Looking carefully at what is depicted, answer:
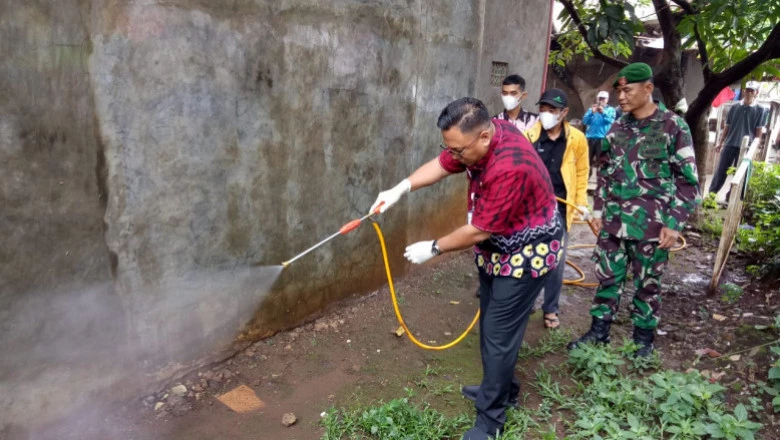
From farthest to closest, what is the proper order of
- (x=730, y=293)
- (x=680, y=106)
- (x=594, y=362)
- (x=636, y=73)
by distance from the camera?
(x=680, y=106) → (x=730, y=293) → (x=594, y=362) → (x=636, y=73)

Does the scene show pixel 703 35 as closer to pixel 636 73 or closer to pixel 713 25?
pixel 713 25

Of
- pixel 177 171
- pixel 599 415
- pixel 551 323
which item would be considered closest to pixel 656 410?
pixel 599 415

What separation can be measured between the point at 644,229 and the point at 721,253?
219cm

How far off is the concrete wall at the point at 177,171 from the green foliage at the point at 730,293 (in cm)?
353

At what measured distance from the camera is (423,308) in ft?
16.3

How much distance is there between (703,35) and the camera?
221 inches

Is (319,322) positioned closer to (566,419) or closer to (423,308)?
(423,308)

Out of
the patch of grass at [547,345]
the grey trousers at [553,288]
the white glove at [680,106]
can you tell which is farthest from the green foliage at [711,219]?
the patch of grass at [547,345]

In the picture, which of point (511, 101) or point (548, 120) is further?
point (511, 101)

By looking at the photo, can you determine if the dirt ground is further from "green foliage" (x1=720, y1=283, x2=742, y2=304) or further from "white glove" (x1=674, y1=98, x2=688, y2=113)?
"white glove" (x1=674, y1=98, x2=688, y2=113)

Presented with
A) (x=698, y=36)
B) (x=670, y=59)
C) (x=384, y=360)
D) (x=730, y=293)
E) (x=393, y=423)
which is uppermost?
(x=698, y=36)

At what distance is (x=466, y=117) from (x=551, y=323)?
8.76ft

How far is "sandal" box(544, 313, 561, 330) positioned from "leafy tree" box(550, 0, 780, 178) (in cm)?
324

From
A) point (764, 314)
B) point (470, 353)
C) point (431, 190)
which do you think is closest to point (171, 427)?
point (470, 353)
